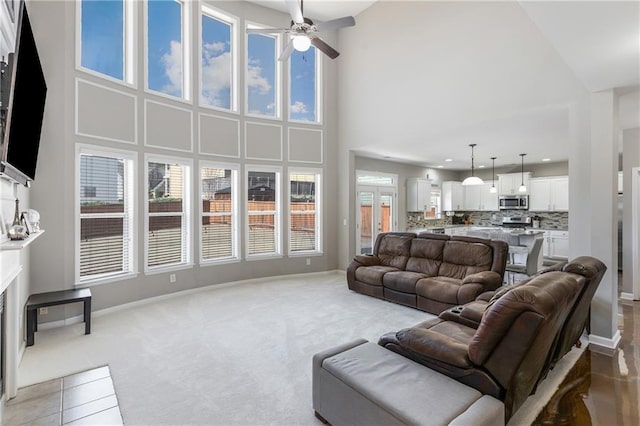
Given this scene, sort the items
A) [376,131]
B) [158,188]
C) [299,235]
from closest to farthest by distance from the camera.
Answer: [158,188] → [376,131] → [299,235]

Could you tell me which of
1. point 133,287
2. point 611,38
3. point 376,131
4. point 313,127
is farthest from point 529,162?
point 133,287

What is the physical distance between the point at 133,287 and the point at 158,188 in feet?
5.08

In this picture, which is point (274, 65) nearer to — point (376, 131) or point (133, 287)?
point (376, 131)

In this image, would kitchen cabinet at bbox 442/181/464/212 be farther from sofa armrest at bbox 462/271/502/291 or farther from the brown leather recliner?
the brown leather recliner

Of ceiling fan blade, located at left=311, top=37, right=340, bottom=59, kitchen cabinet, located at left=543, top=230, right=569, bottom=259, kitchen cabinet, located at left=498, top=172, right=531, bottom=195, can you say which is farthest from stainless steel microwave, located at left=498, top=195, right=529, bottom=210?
ceiling fan blade, located at left=311, top=37, right=340, bottom=59

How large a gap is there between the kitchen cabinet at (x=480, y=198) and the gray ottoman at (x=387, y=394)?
8.70 m

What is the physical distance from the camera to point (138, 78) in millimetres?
4586

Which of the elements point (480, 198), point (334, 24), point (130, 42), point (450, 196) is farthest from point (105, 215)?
point (480, 198)

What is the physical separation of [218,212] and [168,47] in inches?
112

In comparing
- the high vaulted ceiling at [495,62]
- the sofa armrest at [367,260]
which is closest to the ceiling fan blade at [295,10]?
the high vaulted ceiling at [495,62]

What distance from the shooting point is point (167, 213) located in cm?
506

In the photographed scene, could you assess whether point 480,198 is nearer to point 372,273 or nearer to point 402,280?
point 372,273

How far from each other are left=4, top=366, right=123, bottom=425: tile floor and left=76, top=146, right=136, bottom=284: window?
1813mm

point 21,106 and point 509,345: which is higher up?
point 21,106
